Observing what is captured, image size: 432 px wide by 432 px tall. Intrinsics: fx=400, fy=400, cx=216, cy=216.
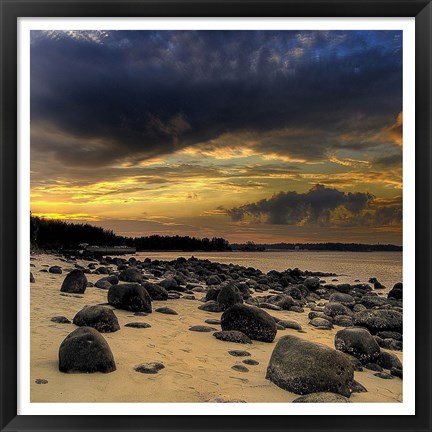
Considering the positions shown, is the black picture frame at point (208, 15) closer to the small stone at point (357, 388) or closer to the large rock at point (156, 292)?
the small stone at point (357, 388)

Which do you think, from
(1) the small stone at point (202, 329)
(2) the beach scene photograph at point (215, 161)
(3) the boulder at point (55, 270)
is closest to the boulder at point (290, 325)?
(2) the beach scene photograph at point (215, 161)

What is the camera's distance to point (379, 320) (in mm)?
4148

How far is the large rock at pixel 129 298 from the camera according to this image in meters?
3.98

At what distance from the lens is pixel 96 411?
2.02 meters

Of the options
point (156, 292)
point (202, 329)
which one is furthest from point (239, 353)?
point (156, 292)

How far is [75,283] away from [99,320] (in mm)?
1522

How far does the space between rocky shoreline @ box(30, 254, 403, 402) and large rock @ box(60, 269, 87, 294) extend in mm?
12

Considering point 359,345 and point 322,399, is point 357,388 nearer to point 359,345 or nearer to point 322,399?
point 322,399

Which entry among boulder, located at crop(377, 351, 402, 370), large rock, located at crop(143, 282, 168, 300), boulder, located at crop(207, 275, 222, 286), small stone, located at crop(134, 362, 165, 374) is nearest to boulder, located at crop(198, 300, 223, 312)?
large rock, located at crop(143, 282, 168, 300)

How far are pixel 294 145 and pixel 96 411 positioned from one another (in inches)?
142

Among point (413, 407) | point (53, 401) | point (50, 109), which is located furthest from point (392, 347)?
point (50, 109)

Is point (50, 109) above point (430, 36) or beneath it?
above

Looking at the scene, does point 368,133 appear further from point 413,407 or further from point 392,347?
point 413,407

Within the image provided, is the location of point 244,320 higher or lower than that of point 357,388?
higher
